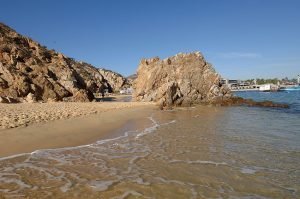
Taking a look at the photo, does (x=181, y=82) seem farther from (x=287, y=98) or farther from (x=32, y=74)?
(x=287, y=98)

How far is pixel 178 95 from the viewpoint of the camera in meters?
39.8

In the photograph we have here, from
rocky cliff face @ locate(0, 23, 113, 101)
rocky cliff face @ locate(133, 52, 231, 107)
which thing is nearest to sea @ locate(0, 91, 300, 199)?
rocky cliff face @ locate(133, 52, 231, 107)

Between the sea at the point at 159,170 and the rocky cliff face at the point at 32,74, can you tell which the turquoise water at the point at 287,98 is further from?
the rocky cliff face at the point at 32,74

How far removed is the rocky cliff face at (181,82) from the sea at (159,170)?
2426 cm

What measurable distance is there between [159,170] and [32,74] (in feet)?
130

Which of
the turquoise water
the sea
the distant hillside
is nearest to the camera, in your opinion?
the sea

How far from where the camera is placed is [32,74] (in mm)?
43094

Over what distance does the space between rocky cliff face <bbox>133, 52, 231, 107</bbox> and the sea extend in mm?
24258

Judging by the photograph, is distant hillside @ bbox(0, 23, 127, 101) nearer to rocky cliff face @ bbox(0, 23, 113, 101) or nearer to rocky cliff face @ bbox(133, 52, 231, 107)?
rocky cliff face @ bbox(0, 23, 113, 101)

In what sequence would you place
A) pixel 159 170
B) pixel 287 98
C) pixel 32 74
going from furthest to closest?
pixel 287 98 < pixel 32 74 < pixel 159 170

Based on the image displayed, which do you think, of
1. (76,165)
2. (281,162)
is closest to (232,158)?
(281,162)

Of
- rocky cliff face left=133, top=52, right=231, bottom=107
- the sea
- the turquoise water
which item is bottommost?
the turquoise water

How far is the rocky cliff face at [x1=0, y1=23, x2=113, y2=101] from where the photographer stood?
128 ft

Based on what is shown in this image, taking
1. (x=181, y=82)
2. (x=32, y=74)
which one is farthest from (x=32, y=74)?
(x=181, y=82)
